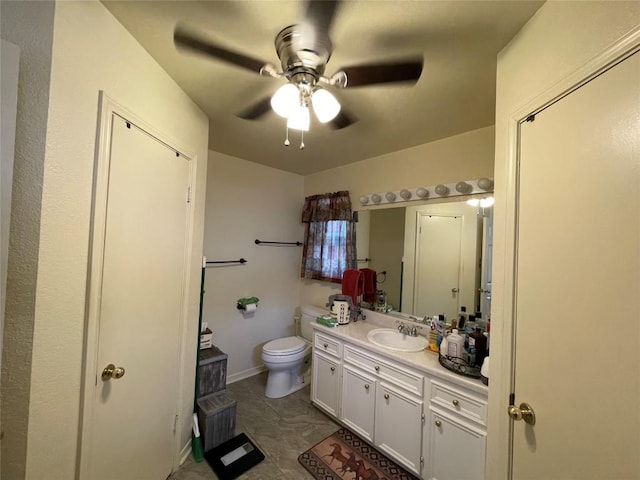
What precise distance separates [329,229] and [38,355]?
91.6 inches

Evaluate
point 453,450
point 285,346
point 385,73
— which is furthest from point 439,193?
point 285,346

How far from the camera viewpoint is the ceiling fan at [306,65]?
1020mm

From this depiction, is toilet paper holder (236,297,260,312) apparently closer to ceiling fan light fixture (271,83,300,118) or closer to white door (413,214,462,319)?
white door (413,214,462,319)

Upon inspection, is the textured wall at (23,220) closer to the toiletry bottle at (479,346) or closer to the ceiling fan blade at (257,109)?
the ceiling fan blade at (257,109)

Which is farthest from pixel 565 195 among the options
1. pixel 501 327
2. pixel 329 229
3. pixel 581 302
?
pixel 329 229

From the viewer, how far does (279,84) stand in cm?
142

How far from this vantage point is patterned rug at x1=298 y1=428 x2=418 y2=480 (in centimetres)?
160

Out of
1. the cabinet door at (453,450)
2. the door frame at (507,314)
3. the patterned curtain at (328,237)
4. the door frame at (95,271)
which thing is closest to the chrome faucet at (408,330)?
the cabinet door at (453,450)

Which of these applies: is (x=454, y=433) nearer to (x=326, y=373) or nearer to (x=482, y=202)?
(x=326, y=373)

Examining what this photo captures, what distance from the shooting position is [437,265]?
6.99 feet

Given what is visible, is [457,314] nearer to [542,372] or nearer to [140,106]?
[542,372]

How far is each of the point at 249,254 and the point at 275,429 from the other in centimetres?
168

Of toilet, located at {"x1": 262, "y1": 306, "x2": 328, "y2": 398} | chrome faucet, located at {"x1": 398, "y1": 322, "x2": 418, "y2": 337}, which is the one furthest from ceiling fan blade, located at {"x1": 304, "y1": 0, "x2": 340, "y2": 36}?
toilet, located at {"x1": 262, "y1": 306, "x2": 328, "y2": 398}

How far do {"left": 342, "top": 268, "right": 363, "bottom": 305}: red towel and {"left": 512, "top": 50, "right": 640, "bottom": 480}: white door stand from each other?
4.93 feet
